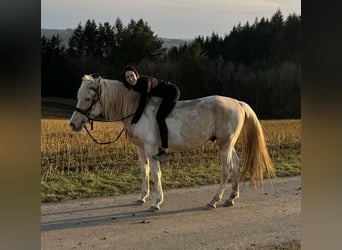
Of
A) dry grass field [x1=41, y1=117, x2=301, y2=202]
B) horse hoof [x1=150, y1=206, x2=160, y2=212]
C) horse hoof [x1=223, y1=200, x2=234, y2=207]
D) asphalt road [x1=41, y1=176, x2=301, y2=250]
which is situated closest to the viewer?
asphalt road [x1=41, y1=176, x2=301, y2=250]

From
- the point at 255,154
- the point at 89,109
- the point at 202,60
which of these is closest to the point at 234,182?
the point at 255,154

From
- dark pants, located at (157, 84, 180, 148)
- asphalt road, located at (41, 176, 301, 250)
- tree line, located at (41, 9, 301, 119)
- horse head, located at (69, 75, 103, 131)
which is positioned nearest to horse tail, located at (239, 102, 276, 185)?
asphalt road, located at (41, 176, 301, 250)

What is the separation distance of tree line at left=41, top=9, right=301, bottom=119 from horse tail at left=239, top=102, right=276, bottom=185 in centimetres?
560

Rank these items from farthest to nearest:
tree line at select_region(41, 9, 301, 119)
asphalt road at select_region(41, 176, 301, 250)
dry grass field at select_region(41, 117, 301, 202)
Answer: tree line at select_region(41, 9, 301, 119)
dry grass field at select_region(41, 117, 301, 202)
asphalt road at select_region(41, 176, 301, 250)

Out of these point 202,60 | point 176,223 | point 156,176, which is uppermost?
point 202,60

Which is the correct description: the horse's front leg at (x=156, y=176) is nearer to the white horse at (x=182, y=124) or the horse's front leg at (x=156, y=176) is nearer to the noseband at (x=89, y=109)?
the white horse at (x=182, y=124)

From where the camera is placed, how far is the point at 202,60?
13.5m

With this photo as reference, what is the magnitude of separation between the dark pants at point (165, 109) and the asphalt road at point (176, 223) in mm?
627

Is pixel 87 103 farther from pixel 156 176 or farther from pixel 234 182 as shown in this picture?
pixel 234 182

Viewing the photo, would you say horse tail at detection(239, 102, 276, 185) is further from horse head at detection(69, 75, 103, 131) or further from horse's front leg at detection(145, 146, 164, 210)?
horse head at detection(69, 75, 103, 131)

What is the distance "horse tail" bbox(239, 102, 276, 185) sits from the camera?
4117 millimetres

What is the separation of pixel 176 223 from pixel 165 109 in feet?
3.46
